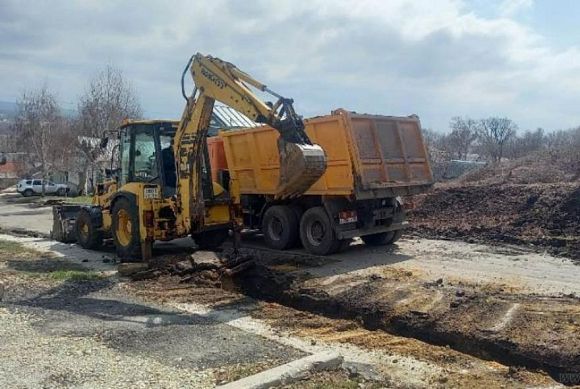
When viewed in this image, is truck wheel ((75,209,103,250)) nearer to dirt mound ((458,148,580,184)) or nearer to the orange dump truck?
the orange dump truck

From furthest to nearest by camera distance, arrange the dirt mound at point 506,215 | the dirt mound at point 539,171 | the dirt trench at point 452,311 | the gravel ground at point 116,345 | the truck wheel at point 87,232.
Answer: the dirt mound at point 539,171 < the truck wheel at point 87,232 < the dirt mound at point 506,215 < the dirt trench at point 452,311 < the gravel ground at point 116,345

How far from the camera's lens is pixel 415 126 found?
12820 mm

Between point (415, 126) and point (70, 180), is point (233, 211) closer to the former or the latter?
point (415, 126)

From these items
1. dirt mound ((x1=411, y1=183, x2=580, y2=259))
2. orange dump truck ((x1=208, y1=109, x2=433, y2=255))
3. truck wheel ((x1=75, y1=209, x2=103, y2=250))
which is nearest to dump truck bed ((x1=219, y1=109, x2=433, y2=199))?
orange dump truck ((x1=208, y1=109, x2=433, y2=255))

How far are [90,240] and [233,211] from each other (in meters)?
3.78

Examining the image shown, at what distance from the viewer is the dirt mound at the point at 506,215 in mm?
13070

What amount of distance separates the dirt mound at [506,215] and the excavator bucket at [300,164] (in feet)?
18.2

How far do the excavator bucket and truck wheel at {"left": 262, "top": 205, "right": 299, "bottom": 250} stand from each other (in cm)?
311

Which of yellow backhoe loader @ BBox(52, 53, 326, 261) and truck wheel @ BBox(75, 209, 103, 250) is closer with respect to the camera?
yellow backhoe loader @ BBox(52, 53, 326, 261)

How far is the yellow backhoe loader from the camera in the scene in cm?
999

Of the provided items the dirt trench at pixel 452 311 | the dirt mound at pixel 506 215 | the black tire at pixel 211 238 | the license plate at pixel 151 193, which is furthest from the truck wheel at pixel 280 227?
the dirt mound at pixel 506 215

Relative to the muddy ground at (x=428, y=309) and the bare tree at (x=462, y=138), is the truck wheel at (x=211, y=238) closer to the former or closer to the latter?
the muddy ground at (x=428, y=309)

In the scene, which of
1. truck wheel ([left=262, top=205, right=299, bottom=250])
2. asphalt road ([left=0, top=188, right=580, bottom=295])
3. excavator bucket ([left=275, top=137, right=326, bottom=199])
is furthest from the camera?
truck wheel ([left=262, top=205, right=299, bottom=250])

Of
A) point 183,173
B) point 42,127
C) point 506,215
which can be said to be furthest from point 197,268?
point 42,127
